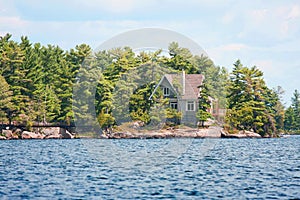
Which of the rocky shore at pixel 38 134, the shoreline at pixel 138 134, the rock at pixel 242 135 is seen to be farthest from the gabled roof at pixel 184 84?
the rocky shore at pixel 38 134

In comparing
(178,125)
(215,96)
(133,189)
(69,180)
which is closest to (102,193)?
(133,189)

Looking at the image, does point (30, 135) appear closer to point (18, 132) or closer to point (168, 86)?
point (18, 132)

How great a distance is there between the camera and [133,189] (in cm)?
2384

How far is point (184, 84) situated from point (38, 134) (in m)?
26.1

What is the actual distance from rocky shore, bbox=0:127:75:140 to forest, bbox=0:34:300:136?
1.64 meters

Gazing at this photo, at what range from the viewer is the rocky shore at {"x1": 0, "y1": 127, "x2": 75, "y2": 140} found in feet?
259

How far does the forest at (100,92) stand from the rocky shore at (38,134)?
5.39 ft

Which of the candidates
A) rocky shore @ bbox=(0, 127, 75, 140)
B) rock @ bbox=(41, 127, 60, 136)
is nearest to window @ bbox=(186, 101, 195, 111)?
rocky shore @ bbox=(0, 127, 75, 140)

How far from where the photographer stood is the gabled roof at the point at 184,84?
86875 mm

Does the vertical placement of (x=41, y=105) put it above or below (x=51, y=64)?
below

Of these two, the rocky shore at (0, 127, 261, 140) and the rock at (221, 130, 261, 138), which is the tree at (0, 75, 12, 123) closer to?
the rocky shore at (0, 127, 261, 140)

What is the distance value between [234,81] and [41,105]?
32.7 metres

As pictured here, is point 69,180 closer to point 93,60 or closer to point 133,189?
point 133,189

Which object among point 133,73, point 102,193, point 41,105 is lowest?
point 102,193
